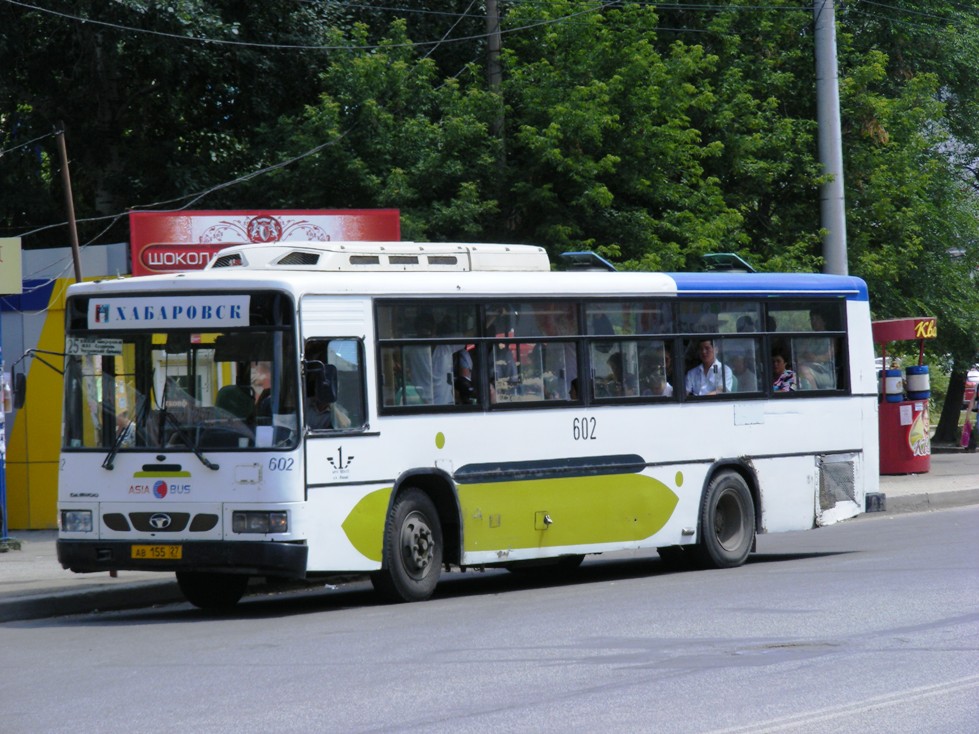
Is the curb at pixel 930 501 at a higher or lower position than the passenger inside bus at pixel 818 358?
lower

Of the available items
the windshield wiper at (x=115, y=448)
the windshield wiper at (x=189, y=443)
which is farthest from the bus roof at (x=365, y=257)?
the windshield wiper at (x=115, y=448)

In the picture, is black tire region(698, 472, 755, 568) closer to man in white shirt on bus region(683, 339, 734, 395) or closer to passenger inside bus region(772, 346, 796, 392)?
man in white shirt on bus region(683, 339, 734, 395)

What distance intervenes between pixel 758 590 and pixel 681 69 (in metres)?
12.9

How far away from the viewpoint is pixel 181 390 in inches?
489

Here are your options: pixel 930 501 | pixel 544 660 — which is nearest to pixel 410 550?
pixel 544 660

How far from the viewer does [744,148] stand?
25.9 metres

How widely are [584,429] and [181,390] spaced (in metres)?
3.81

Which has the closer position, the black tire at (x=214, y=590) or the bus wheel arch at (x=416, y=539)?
the bus wheel arch at (x=416, y=539)

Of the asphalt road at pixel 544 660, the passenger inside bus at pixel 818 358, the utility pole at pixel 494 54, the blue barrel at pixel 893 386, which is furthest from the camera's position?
Result: the blue barrel at pixel 893 386

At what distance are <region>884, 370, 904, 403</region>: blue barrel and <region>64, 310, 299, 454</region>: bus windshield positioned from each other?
1733 centimetres

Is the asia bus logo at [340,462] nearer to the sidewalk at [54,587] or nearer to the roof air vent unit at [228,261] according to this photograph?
the roof air vent unit at [228,261]

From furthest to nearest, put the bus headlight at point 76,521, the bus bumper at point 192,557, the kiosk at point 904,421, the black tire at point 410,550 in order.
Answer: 1. the kiosk at point 904,421
2. the black tire at point 410,550
3. the bus headlight at point 76,521
4. the bus bumper at point 192,557

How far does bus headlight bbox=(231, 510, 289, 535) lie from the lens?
12.0 metres

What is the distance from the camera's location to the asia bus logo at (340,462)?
12336mm
